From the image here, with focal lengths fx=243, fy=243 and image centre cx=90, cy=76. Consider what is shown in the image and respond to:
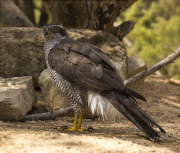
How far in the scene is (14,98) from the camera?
3.71m

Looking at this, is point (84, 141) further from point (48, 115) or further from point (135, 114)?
point (48, 115)

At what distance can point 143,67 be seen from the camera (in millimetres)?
A: 6500

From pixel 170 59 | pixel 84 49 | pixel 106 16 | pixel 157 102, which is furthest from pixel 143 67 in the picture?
pixel 84 49

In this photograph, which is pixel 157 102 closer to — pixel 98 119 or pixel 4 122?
pixel 98 119

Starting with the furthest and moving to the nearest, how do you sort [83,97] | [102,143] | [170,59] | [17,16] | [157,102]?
[17,16] < [157,102] < [170,59] < [83,97] < [102,143]

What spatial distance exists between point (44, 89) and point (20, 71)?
1016 mm

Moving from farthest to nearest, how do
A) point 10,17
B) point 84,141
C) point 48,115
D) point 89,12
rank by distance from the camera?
point 89,12 → point 10,17 → point 48,115 → point 84,141

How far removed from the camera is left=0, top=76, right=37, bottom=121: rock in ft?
12.1

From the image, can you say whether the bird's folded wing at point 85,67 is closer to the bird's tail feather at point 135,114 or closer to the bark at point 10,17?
the bird's tail feather at point 135,114

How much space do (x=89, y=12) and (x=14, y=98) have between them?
3648 millimetres

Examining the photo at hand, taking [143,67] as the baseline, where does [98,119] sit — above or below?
below

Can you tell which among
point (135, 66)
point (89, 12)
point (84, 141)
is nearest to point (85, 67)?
point (84, 141)

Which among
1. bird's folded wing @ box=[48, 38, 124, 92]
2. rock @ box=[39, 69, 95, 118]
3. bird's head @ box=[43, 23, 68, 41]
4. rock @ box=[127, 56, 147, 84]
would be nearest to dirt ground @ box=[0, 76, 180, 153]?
rock @ box=[39, 69, 95, 118]

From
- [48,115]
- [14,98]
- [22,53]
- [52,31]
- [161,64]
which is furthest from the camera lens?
[22,53]
